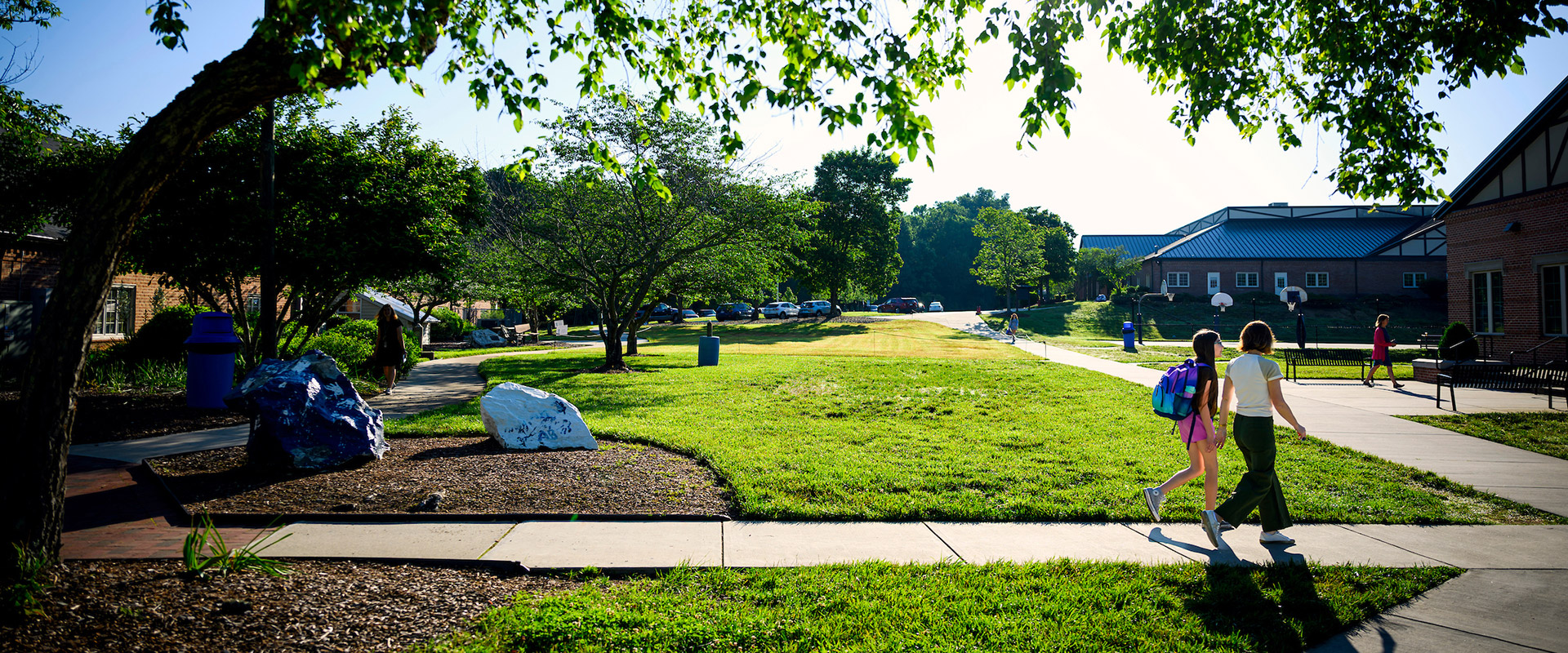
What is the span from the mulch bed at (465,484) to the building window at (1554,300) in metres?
22.3

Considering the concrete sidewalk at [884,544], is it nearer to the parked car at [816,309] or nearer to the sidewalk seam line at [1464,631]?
the sidewalk seam line at [1464,631]

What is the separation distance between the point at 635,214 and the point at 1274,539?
53.8 ft

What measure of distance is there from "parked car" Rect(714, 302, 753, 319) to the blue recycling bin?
51.3 metres

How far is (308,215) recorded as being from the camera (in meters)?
11.2

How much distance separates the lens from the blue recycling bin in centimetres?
1062

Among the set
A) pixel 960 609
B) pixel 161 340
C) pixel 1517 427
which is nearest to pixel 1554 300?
pixel 1517 427

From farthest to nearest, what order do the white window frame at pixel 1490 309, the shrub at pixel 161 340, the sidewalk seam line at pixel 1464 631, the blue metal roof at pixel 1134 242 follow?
the blue metal roof at pixel 1134 242
the white window frame at pixel 1490 309
the shrub at pixel 161 340
the sidewalk seam line at pixel 1464 631

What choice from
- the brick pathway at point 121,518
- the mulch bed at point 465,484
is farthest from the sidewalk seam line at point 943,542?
the brick pathway at point 121,518

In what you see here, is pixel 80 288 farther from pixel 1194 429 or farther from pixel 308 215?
pixel 308 215

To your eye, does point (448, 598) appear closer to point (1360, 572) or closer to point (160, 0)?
point (160, 0)

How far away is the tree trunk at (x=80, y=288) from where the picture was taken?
11.9ft

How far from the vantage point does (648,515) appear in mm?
5586

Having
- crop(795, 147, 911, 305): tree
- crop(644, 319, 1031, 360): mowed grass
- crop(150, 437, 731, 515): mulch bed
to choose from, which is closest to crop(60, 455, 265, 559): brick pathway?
crop(150, 437, 731, 515): mulch bed

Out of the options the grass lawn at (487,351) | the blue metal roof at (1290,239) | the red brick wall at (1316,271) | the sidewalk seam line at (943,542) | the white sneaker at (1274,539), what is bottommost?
the white sneaker at (1274,539)
